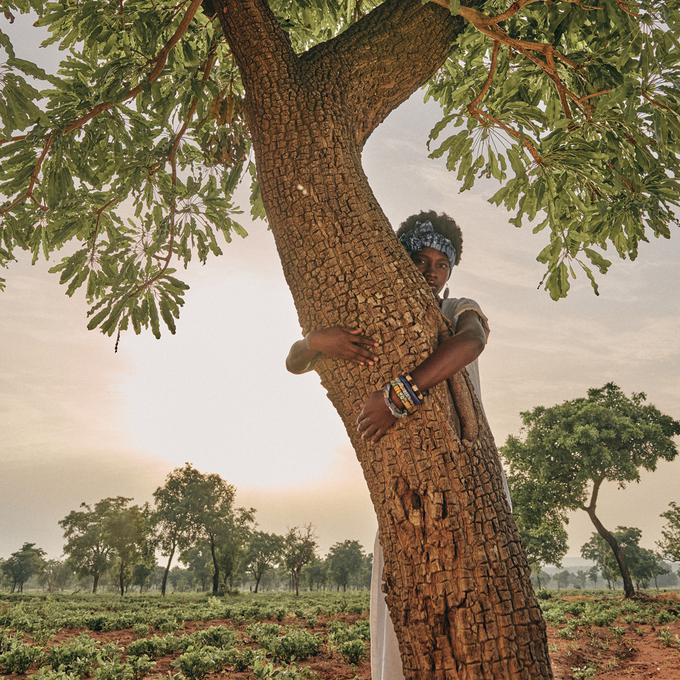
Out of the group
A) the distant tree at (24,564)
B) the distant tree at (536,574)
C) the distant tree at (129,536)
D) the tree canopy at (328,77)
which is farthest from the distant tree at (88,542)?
the tree canopy at (328,77)

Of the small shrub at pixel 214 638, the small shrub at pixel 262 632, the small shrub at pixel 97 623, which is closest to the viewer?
the small shrub at pixel 214 638

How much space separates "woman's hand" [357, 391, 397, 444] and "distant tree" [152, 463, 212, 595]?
53349 mm

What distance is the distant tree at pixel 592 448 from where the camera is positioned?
23234mm

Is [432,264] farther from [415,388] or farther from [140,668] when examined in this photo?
[140,668]

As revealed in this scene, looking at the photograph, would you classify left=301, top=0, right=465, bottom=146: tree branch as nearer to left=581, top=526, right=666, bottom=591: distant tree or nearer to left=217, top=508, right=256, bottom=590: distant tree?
left=217, top=508, right=256, bottom=590: distant tree

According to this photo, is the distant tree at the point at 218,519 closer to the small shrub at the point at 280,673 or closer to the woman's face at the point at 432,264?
the small shrub at the point at 280,673

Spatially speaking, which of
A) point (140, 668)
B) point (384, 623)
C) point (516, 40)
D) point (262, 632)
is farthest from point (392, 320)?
point (262, 632)

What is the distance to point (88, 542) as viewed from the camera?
59406mm

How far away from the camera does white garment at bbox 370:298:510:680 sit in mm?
2146

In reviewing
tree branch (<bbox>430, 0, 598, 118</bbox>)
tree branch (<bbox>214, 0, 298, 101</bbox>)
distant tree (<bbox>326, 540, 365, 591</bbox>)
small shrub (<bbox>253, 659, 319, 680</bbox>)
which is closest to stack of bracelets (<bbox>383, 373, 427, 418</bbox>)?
tree branch (<bbox>214, 0, 298, 101</bbox>)

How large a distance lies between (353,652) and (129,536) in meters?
51.9

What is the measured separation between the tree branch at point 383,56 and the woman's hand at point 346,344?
4.39 feet

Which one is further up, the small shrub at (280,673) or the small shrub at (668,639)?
the small shrub at (280,673)

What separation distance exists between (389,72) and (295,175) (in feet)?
3.45
